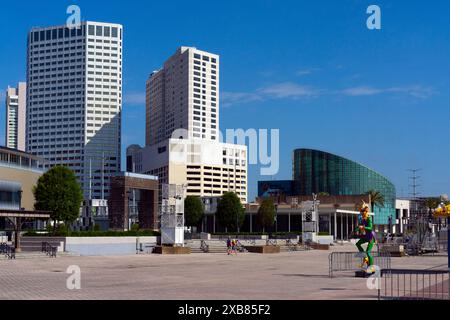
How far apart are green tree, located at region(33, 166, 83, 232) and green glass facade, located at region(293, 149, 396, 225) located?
409ft

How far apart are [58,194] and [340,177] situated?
131543mm

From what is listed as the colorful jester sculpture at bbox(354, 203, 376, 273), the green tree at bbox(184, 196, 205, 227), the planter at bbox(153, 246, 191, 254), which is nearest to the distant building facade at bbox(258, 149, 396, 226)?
the green tree at bbox(184, 196, 205, 227)

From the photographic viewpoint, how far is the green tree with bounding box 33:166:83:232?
71250 millimetres

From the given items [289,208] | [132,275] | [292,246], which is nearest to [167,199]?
[292,246]

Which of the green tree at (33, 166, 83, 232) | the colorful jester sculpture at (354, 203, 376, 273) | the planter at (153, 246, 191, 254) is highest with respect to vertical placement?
the green tree at (33, 166, 83, 232)

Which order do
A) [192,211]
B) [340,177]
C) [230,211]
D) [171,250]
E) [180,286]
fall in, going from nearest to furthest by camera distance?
[180,286], [171,250], [230,211], [192,211], [340,177]

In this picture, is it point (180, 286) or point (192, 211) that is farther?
point (192, 211)

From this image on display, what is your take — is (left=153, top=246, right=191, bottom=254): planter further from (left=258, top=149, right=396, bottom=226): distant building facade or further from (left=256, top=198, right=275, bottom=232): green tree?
(left=258, top=149, right=396, bottom=226): distant building facade

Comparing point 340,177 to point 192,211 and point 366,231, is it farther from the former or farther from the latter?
→ point 366,231

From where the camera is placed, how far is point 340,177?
191m

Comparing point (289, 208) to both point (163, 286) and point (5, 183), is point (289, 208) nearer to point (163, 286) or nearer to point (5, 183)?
point (5, 183)

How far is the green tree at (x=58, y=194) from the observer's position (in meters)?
71.2

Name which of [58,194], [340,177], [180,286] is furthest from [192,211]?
[180,286]

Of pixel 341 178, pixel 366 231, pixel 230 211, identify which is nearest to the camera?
pixel 366 231
